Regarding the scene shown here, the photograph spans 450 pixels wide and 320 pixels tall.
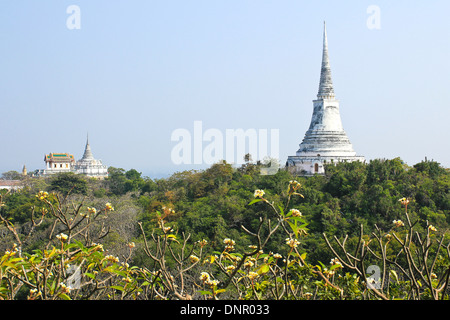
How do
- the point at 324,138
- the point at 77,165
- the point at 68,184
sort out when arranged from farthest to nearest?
the point at 77,165
the point at 68,184
the point at 324,138

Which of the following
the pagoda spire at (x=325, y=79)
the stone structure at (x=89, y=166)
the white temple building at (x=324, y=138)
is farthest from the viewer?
the stone structure at (x=89, y=166)

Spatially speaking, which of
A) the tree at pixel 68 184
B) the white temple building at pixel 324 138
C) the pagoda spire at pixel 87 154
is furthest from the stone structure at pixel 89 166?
the white temple building at pixel 324 138

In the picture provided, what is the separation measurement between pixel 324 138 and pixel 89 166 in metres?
47.1

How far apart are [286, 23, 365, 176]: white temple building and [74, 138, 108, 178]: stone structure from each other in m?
43.8

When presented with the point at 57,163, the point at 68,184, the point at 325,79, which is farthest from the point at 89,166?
the point at 325,79

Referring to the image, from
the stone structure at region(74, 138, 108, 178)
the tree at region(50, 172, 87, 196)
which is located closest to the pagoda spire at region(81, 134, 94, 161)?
the stone structure at region(74, 138, 108, 178)

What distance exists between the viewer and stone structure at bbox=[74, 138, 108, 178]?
79562 mm

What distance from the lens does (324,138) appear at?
40.8 metres

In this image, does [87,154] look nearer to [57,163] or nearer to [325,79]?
[57,163]

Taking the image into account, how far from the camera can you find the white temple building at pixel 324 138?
39.8 m

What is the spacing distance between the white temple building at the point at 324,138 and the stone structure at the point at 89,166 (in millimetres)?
43806

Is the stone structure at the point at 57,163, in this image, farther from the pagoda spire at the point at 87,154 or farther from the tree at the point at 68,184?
the tree at the point at 68,184

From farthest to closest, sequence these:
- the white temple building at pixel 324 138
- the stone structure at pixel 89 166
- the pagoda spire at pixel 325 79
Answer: the stone structure at pixel 89 166, the pagoda spire at pixel 325 79, the white temple building at pixel 324 138
